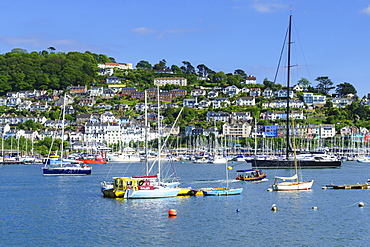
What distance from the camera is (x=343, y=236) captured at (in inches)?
1168

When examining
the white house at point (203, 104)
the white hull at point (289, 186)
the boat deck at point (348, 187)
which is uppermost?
the white house at point (203, 104)

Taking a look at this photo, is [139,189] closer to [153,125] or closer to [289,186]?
[289,186]

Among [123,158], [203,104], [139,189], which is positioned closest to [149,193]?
[139,189]

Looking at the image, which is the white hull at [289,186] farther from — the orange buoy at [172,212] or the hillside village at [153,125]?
the hillside village at [153,125]

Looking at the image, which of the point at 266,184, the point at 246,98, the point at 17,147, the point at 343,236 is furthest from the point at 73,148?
the point at 343,236

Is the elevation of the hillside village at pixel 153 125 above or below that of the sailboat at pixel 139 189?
above

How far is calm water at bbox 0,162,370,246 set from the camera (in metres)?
28.9

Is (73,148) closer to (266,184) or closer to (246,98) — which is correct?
(246,98)

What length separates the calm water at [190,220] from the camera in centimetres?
2892

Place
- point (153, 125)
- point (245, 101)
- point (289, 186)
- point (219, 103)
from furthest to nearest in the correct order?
point (245, 101) → point (219, 103) → point (153, 125) → point (289, 186)

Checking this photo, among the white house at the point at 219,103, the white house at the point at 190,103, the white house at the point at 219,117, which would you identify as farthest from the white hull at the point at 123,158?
the white house at the point at 219,103

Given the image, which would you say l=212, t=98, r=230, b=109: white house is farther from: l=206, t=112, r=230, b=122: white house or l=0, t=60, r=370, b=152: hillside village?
l=206, t=112, r=230, b=122: white house

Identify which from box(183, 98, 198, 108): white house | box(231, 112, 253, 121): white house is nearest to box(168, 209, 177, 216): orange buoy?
box(231, 112, 253, 121): white house

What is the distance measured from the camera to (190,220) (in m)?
34.1
